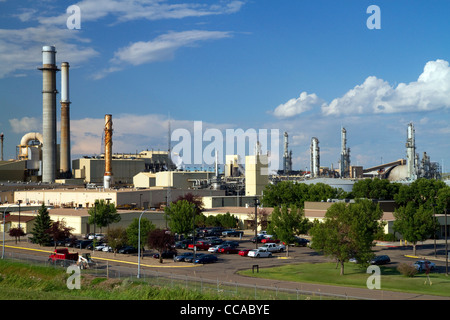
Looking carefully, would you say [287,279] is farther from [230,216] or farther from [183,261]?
[230,216]

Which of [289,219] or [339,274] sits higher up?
[289,219]

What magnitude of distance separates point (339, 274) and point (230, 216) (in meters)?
40.8

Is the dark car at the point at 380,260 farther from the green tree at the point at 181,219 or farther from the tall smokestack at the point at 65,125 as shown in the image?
the tall smokestack at the point at 65,125

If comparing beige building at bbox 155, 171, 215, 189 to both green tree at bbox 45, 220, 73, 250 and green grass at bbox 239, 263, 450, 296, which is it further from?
green grass at bbox 239, 263, 450, 296

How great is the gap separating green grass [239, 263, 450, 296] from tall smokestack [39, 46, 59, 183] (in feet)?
386

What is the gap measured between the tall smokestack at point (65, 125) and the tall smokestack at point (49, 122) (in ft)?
16.1

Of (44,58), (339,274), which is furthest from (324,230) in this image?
(44,58)

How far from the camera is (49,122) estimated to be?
6073 inches

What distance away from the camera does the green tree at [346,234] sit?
153ft

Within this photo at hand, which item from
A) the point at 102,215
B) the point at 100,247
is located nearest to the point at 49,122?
the point at 102,215

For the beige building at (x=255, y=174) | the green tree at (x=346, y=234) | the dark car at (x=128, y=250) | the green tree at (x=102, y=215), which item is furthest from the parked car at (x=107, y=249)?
the beige building at (x=255, y=174)

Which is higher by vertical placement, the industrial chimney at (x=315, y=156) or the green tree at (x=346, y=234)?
the industrial chimney at (x=315, y=156)

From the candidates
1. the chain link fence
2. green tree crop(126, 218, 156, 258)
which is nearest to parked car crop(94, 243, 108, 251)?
green tree crop(126, 218, 156, 258)

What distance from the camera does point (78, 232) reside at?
78.5 meters
